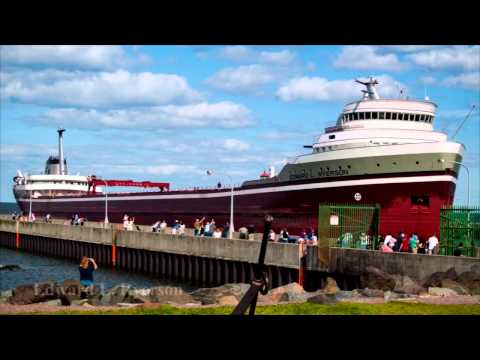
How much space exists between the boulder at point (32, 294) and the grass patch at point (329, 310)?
4857 millimetres

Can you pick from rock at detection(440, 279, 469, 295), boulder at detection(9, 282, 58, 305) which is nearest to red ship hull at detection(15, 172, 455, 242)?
rock at detection(440, 279, 469, 295)

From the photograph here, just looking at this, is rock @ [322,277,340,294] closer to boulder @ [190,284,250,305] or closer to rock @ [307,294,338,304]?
boulder @ [190,284,250,305]

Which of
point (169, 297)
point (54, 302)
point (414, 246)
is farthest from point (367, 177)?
point (54, 302)

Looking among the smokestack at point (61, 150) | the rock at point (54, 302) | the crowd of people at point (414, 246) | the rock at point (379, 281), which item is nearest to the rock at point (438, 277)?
the rock at point (379, 281)

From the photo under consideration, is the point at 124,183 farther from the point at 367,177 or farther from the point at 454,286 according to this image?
the point at 454,286

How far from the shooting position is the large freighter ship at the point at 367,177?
117ft

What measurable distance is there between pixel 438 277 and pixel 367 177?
1720 cm

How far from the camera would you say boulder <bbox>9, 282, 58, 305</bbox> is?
64.3 ft

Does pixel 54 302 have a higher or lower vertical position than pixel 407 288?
lower

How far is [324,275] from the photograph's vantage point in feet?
89.0

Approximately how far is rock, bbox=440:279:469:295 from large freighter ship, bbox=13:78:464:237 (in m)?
14.0

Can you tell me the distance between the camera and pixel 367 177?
38000 mm
